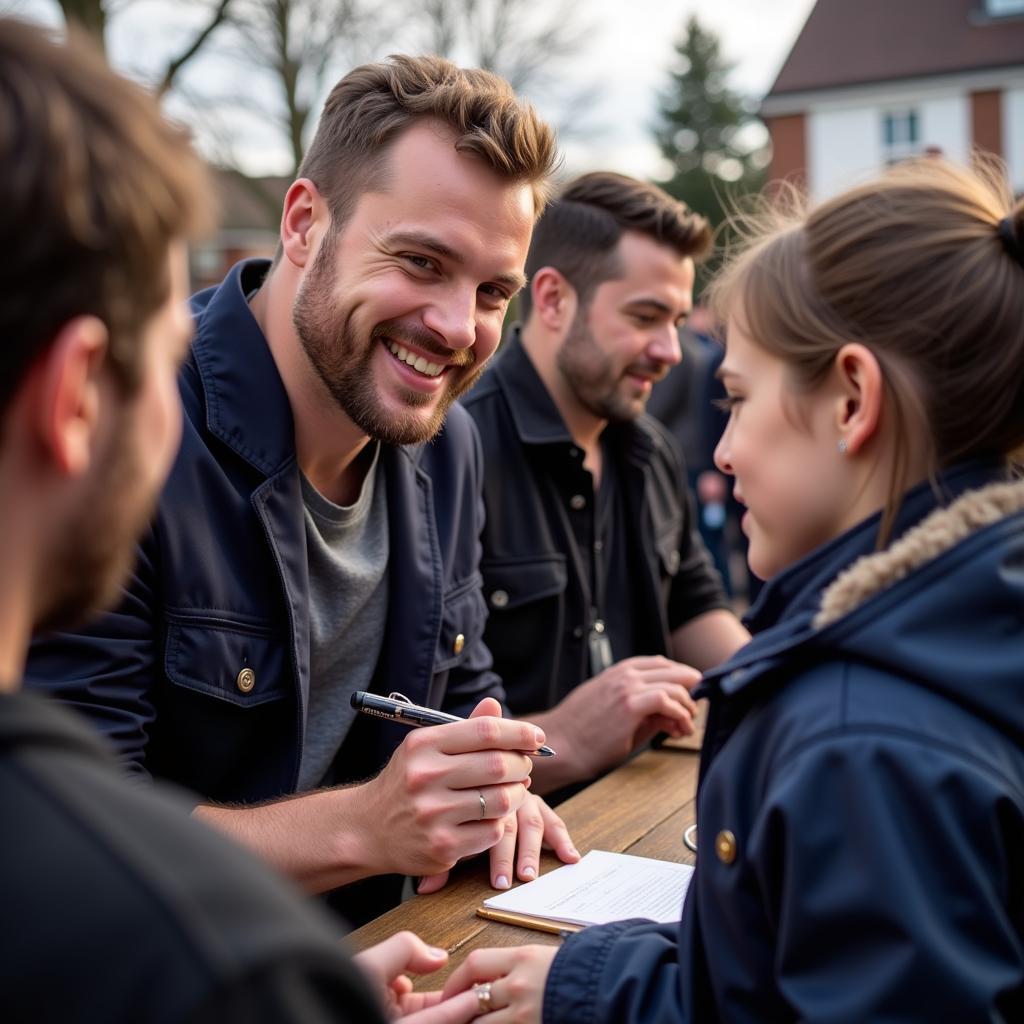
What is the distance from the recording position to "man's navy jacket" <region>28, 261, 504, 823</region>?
6.60 ft

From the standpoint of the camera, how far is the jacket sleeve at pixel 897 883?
42.7 inches

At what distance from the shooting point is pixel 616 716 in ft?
8.60

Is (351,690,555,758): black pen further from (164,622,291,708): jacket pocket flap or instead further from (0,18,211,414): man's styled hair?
(0,18,211,414): man's styled hair

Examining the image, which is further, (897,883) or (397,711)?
(397,711)

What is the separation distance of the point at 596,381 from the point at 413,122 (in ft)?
4.35

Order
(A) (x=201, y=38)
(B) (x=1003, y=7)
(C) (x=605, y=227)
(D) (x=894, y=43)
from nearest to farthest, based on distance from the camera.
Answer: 1. (C) (x=605, y=227)
2. (A) (x=201, y=38)
3. (B) (x=1003, y=7)
4. (D) (x=894, y=43)

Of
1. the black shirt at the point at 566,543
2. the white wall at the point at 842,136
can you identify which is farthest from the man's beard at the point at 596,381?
the white wall at the point at 842,136

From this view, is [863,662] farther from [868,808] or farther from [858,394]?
[858,394]

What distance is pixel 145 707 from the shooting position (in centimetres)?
204

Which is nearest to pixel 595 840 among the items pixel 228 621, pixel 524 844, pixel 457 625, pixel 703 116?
pixel 524 844

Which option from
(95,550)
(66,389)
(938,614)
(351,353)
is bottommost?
(938,614)

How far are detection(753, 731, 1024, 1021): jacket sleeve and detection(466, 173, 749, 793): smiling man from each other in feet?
6.64

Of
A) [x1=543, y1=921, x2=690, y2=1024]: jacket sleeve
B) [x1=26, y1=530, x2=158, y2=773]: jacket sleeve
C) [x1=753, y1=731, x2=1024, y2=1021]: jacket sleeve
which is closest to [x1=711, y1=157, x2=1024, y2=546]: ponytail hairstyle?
[x1=753, y1=731, x2=1024, y2=1021]: jacket sleeve

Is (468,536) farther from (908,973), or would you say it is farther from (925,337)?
(908,973)
